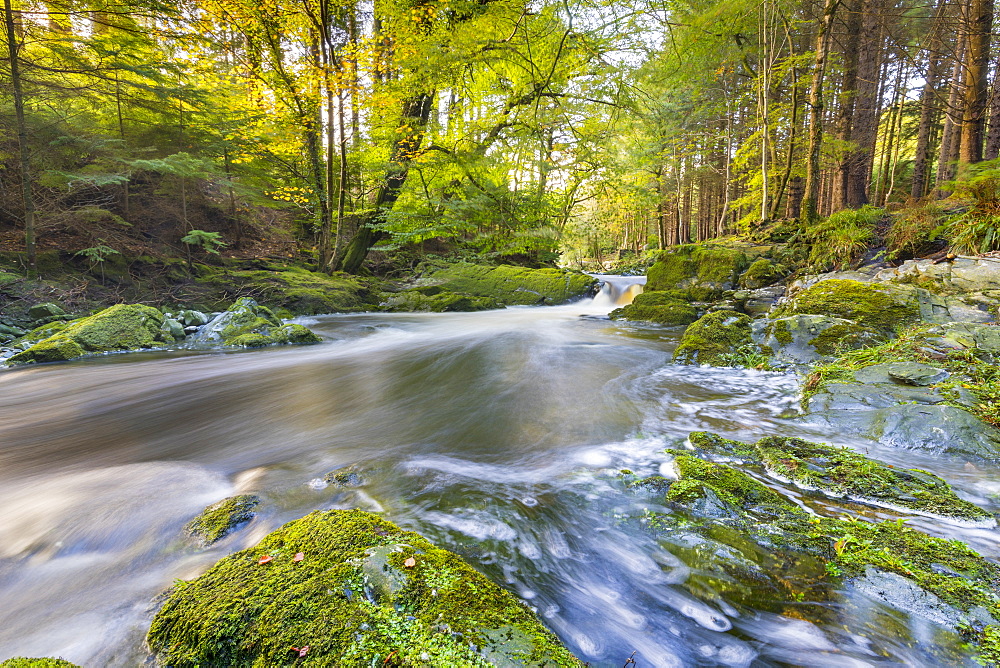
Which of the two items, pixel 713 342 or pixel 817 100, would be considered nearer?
pixel 713 342

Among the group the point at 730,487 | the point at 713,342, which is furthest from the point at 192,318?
the point at 730,487

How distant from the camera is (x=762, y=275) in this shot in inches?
398

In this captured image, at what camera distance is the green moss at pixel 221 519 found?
2273 millimetres

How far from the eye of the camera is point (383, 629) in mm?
1239

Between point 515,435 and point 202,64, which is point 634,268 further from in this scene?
point 515,435

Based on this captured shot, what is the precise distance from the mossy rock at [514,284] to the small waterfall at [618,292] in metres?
0.58

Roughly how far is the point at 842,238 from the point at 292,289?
13.4 meters

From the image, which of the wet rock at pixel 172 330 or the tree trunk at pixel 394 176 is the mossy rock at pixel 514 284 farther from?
the wet rock at pixel 172 330

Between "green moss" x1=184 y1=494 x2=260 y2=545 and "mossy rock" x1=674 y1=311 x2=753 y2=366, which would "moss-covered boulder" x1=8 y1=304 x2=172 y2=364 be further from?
"mossy rock" x1=674 y1=311 x2=753 y2=366

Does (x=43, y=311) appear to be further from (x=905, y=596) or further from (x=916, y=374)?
(x=916, y=374)

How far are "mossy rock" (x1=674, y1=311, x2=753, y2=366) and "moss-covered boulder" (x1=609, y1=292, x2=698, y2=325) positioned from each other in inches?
110

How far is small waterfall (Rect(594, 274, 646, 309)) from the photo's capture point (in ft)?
45.2

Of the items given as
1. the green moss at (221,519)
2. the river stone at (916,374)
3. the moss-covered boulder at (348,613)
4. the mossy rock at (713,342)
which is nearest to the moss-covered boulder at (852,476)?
the river stone at (916,374)

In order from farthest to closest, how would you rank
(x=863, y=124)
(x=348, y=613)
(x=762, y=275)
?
(x=863, y=124) < (x=762, y=275) < (x=348, y=613)
